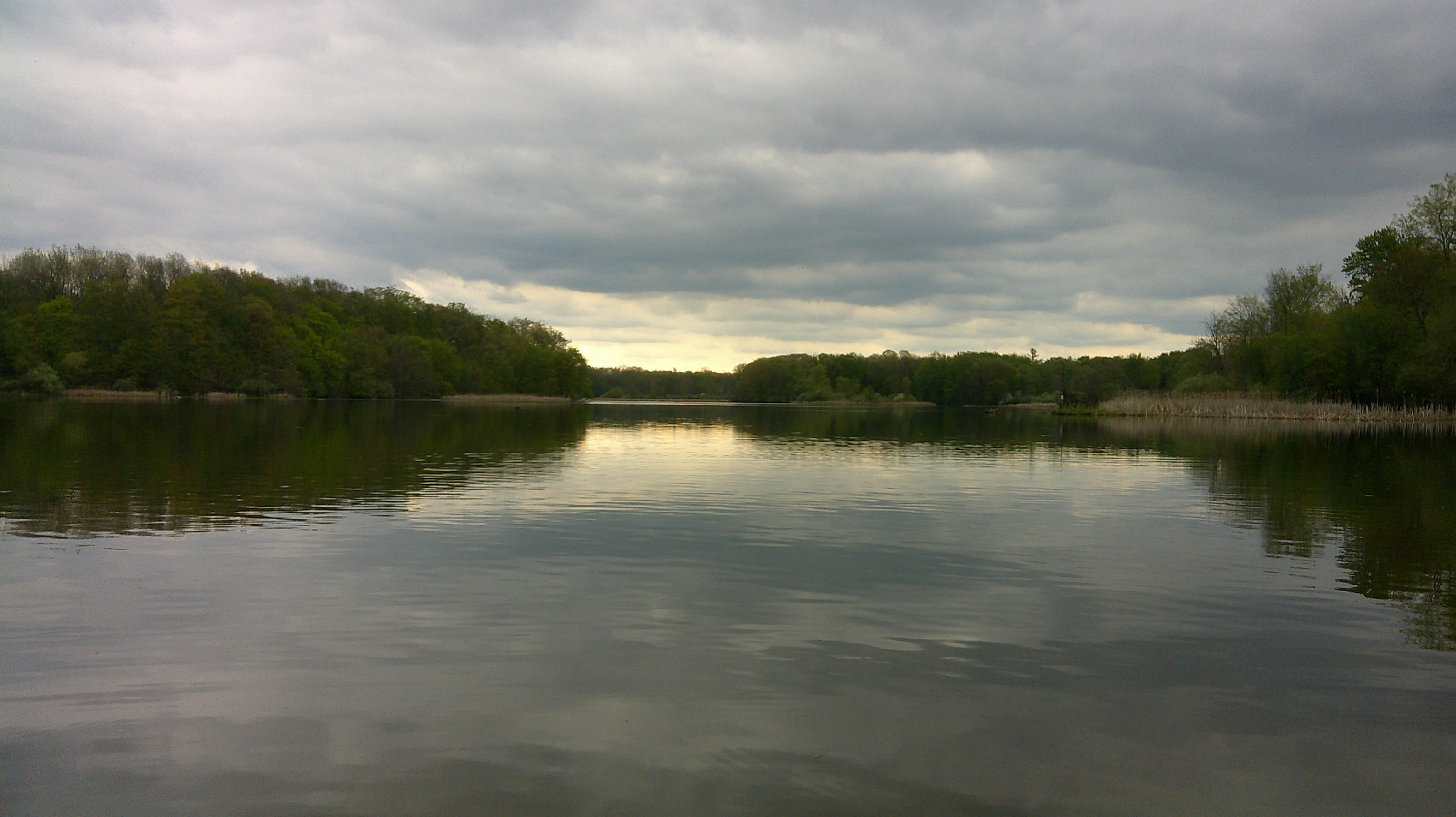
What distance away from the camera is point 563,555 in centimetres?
1244

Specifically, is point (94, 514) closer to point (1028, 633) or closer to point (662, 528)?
point (662, 528)

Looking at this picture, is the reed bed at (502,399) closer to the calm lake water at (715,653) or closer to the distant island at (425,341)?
the distant island at (425,341)

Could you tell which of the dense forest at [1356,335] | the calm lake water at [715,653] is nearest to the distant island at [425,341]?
the dense forest at [1356,335]

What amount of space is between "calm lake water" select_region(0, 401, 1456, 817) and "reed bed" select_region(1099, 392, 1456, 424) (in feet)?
194

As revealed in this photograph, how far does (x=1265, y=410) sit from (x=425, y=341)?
11783 centimetres

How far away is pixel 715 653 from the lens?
7.84 metres

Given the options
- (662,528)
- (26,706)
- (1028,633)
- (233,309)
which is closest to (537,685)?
(26,706)

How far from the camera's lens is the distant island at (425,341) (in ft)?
227

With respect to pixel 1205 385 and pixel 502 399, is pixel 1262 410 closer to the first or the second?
pixel 1205 385

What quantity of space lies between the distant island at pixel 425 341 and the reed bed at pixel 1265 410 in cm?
82

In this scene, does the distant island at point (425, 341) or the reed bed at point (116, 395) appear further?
the reed bed at point (116, 395)

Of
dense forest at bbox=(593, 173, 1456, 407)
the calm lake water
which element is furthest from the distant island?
the calm lake water

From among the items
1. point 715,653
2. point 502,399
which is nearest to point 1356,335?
point 715,653

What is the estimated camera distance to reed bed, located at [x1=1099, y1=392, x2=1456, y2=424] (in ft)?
217
